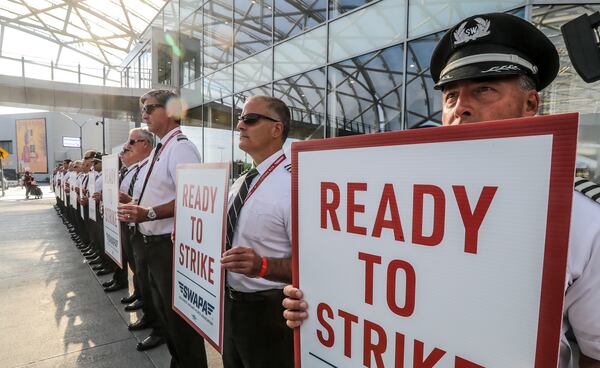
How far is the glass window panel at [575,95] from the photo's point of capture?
12.5 ft

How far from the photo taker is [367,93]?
619 cm

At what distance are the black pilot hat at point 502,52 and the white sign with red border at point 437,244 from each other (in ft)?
1.21

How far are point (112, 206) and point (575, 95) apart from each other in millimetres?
5024

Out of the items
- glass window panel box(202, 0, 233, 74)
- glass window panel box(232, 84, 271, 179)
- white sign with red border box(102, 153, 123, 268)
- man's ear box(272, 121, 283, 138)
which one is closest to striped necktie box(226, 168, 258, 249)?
man's ear box(272, 121, 283, 138)

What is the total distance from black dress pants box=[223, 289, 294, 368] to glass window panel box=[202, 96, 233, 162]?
353 inches

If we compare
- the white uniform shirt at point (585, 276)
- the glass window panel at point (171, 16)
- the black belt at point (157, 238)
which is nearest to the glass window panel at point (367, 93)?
the black belt at point (157, 238)

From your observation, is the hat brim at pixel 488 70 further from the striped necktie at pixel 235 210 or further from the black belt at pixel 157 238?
Answer: the black belt at pixel 157 238

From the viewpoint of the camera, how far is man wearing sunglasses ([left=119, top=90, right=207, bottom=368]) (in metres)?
2.24

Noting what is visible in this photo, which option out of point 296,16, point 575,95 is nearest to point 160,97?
point 575,95

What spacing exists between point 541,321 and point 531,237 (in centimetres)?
14

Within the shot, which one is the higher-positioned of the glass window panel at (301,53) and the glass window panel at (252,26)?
the glass window panel at (252,26)

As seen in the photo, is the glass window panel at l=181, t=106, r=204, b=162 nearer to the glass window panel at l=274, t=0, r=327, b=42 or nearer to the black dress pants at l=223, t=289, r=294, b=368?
the glass window panel at l=274, t=0, r=327, b=42

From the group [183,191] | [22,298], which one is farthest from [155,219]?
[22,298]

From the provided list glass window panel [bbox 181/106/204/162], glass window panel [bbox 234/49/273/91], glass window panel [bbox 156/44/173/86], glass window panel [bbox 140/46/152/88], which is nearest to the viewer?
glass window panel [bbox 234/49/273/91]
